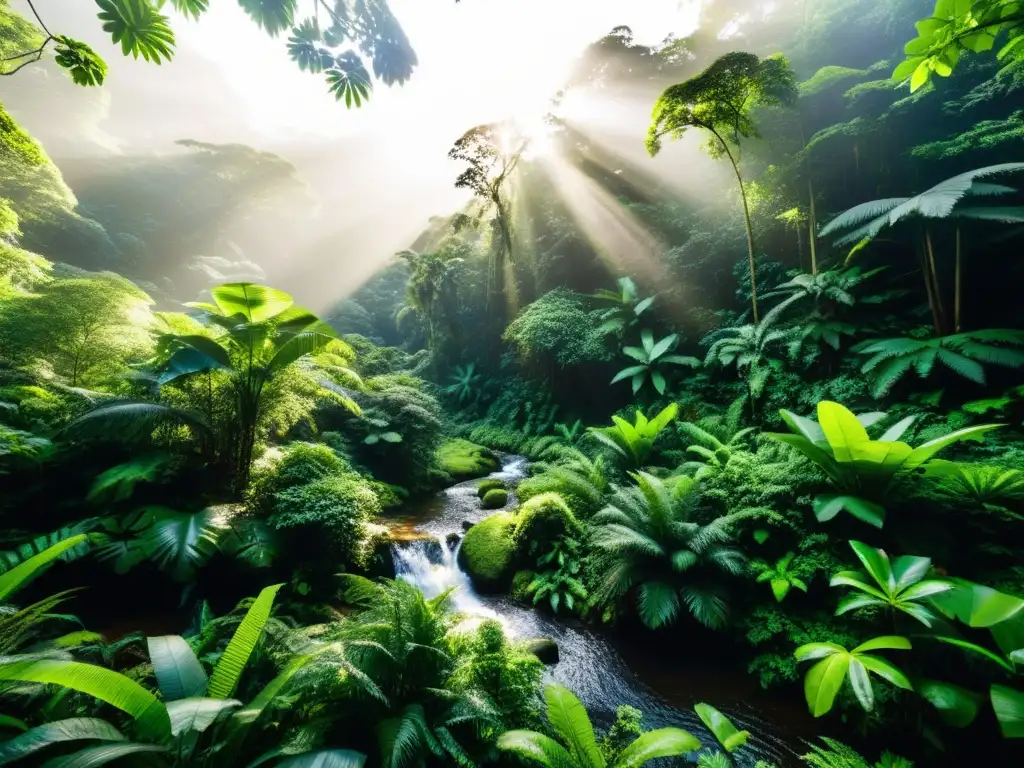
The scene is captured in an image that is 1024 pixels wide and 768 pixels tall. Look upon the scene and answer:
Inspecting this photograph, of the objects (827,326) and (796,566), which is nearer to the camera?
(796,566)

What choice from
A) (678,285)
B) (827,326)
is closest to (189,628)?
(827,326)

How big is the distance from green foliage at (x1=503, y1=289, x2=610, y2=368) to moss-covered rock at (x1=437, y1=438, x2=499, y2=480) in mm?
3584

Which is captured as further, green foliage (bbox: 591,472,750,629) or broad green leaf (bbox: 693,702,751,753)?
green foliage (bbox: 591,472,750,629)

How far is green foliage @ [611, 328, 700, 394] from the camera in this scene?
8.77 metres

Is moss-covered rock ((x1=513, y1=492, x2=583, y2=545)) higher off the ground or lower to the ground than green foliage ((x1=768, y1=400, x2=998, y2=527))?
lower

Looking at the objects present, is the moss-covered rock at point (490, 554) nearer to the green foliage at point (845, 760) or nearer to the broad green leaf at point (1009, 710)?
the green foliage at point (845, 760)

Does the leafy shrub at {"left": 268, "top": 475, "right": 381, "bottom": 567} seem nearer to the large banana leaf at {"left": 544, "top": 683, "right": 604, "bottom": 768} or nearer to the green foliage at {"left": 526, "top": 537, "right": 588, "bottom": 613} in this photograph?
the green foliage at {"left": 526, "top": 537, "right": 588, "bottom": 613}

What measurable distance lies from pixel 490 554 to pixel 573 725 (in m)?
3.47

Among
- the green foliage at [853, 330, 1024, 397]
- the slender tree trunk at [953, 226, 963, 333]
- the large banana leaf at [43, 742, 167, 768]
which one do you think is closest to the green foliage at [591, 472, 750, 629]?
the green foliage at [853, 330, 1024, 397]

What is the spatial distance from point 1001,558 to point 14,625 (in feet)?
21.6

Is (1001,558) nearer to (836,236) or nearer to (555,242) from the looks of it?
(836,236)

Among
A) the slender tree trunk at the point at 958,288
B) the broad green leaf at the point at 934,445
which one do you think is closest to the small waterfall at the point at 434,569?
the broad green leaf at the point at 934,445

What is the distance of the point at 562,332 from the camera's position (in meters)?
11.9

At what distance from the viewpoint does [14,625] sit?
6.89ft
